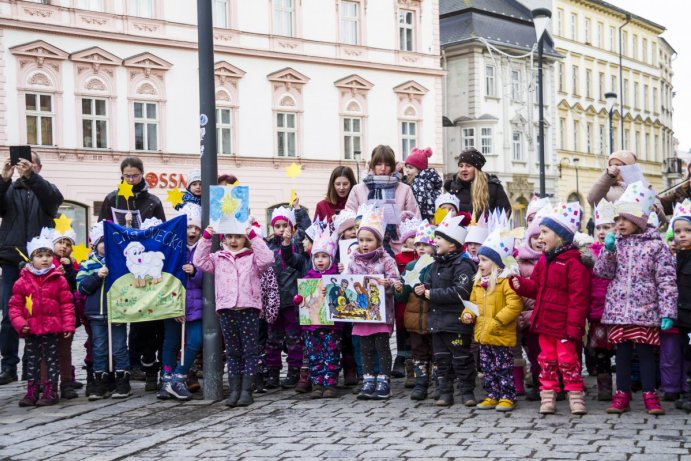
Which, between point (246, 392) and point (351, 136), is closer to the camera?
point (246, 392)

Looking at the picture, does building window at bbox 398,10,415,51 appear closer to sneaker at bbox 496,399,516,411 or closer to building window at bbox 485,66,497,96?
building window at bbox 485,66,497,96

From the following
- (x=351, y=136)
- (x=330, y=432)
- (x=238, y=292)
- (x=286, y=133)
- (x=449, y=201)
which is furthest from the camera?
(x=351, y=136)

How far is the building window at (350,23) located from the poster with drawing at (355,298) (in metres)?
29.6

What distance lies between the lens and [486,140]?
48.8m

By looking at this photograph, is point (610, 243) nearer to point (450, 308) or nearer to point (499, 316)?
point (499, 316)

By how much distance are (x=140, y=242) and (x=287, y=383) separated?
6.31ft

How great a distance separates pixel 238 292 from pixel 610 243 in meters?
3.11

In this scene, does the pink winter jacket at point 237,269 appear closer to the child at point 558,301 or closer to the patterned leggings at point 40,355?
the patterned leggings at point 40,355

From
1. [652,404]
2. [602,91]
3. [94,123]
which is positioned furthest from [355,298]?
[602,91]

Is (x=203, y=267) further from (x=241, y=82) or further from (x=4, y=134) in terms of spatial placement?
(x=241, y=82)

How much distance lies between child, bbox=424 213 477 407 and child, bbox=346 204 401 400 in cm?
43

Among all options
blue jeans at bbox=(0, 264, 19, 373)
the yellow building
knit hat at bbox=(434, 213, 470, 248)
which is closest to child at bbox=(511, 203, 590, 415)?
knit hat at bbox=(434, 213, 470, 248)

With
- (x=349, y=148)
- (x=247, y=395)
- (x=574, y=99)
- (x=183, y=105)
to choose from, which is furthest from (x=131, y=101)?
(x=574, y=99)

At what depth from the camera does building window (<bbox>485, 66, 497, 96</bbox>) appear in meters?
49.3
